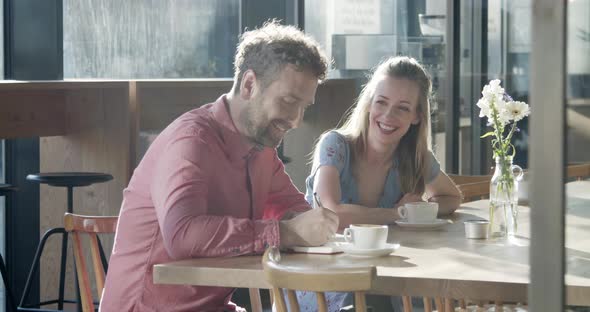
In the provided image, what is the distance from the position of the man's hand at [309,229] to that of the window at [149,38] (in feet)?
9.48

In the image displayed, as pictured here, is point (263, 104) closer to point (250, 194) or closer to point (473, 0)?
point (250, 194)

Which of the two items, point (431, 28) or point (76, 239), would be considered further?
point (431, 28)

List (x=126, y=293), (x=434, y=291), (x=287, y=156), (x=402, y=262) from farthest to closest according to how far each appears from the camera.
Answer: (x=287, y=156)
(x=126, y=293)
(x=402, y=262)
(x=434, y=291)

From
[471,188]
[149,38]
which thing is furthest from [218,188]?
[149,38]

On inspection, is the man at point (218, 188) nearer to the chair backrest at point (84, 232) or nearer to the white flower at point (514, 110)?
the chair backrest at point (84, 232)

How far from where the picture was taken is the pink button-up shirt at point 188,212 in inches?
82.7

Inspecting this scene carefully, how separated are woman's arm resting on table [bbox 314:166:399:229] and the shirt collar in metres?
0.52

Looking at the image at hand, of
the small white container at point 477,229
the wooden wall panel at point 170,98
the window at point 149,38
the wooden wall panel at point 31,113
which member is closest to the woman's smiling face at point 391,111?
the small white container at point 477,229

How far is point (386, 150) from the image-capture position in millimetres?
3133

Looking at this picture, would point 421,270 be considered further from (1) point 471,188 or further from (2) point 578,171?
(1) point 471,188

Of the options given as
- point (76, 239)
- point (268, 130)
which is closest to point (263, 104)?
point (268, 130)

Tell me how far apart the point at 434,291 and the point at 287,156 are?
4153 millimetres

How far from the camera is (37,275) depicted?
4.59 m

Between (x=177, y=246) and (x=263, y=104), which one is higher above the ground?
(x=263, y=104)
